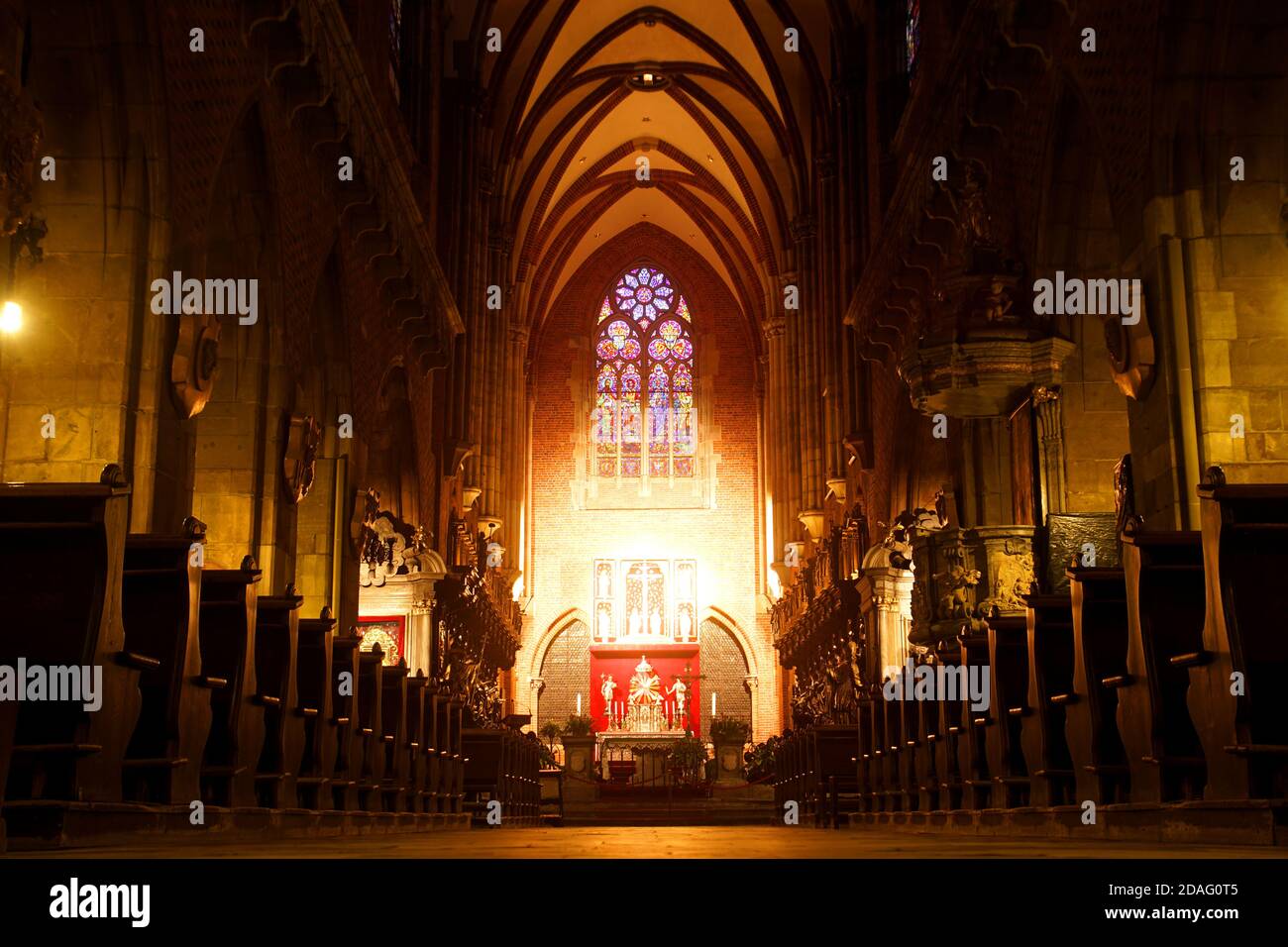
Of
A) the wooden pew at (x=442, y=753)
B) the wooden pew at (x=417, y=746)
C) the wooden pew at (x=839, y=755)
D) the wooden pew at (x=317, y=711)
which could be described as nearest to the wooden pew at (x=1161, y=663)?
the wooden pew at (x=317, y=711)

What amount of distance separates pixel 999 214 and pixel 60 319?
8471mm

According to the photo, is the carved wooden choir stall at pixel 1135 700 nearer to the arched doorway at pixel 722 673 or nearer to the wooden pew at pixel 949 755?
the wooden pew at pixel 949 755

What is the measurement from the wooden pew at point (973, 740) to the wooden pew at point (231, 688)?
4.32 m

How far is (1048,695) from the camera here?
24.1 feet

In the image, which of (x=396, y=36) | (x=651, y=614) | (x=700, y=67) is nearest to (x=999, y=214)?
(x=396, y=36)

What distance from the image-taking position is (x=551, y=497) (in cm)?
3612

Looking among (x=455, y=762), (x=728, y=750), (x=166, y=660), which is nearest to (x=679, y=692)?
(x=728, y=750)

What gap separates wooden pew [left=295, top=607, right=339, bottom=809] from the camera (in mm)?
8547

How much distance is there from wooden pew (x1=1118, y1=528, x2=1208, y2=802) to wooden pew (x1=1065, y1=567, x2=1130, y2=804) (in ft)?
0.88

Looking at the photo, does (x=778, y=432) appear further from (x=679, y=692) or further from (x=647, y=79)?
(x=647, y=79)

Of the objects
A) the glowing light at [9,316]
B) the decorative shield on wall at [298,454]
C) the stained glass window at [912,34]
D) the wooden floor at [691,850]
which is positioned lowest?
the wooden floor at [691,850]

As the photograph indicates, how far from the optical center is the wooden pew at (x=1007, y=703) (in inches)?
313
